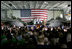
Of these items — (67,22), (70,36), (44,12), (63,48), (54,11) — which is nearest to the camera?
(63,48)

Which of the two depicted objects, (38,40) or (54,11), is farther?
(54,11)

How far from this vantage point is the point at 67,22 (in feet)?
39.4

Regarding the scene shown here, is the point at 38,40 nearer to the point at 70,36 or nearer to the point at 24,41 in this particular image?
the point at 24,41

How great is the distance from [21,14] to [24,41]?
17.0 m

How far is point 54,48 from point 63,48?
1.38ft

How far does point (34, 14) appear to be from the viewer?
21.3m

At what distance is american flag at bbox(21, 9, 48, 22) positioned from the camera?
21.3 metres

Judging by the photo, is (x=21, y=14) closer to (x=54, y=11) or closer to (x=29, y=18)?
(x=29, y=18)

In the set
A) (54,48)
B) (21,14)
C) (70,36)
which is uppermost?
(21,14)

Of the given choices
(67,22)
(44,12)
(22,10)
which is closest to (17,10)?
(22,10)

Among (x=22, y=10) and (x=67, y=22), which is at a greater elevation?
→ (x=22, y=10)

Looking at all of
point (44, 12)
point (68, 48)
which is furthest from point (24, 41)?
point (44, 12)

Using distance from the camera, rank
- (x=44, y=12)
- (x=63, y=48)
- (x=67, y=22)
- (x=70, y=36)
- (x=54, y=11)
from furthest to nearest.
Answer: (x=54, y=11)
(x=44, y=12)
(x=67, y=22)
(x=70, y=36)
(x=63, y=48)

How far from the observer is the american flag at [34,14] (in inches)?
837
